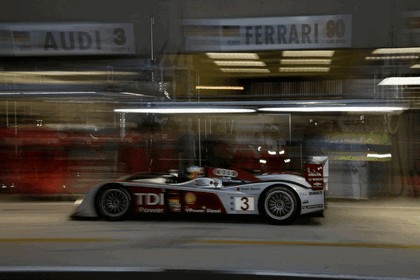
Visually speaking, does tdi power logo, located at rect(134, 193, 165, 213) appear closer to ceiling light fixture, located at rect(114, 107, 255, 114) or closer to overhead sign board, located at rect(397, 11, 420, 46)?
ceiling light fixture, located at rect(114, 107, 255, 114)

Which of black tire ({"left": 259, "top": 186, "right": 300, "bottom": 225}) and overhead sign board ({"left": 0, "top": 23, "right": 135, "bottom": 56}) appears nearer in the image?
black tire ({"left": 259, "top": 186, "right": 300, "bottom": 225})

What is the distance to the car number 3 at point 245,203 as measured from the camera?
8.09 m

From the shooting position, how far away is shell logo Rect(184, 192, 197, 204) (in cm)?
816

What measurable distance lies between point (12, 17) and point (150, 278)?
7.57 metres

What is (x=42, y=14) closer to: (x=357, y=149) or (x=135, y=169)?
(x=135, y=169)

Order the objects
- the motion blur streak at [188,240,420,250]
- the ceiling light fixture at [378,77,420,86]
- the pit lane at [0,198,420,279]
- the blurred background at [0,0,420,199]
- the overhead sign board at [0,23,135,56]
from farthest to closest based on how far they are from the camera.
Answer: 1. the overhead sign board at [0,23,135,56]
2. the ceiling light fixture at [378,77,420,86]
3. the blurred background at [0,0,420,199]
4. the motion blur streak at [188,240,420,250]
5. the pit lane at [0,198,420,279]

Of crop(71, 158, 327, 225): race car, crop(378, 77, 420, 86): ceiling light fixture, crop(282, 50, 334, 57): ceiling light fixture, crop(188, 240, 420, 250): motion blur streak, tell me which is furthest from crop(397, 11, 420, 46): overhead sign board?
crop(188, 240, 420, 250): motion blur streak

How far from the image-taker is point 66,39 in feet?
36.2

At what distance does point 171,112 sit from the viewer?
975 centimetres

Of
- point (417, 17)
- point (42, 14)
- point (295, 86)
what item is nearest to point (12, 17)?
point (42, 14)

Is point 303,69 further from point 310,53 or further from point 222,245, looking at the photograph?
point 222,245

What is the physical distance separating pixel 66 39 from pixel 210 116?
3.33 meters

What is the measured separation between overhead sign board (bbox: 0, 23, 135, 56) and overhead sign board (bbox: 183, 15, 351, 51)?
1.23 meters

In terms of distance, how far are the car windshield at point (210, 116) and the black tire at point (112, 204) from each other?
2cm
